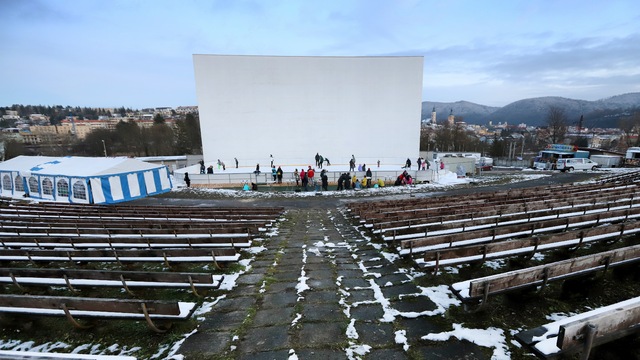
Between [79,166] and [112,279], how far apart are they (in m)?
16.9

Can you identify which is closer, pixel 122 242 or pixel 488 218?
pixel 488 218

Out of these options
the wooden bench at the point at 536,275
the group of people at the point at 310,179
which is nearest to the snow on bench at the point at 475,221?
the wooden bench at the point at 536,275

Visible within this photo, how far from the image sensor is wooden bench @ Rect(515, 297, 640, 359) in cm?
184

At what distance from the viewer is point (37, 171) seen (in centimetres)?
1638

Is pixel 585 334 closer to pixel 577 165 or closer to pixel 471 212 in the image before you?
pixel 471 212

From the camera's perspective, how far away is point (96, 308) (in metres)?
2.93

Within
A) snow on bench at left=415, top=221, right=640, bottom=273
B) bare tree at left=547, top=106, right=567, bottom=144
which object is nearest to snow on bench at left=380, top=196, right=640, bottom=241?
snow on bench at left=415, top=221, right=640, bottom=273

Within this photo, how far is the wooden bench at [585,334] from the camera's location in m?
1.84

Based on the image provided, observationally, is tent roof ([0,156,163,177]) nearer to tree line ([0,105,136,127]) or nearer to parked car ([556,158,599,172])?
parked car ([556,158,599,172])

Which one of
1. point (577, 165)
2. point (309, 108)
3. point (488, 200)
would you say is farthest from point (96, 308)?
point (577, 165)

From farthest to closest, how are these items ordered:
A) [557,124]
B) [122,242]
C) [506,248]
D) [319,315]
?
[557,124] < [122,242] < [506,248] < [319,315]

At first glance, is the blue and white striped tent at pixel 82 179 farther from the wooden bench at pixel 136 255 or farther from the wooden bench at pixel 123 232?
the wooden bench at pixel 136 255

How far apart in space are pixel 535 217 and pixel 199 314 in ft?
23.3

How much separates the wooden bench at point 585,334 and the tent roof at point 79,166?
18.8 metres
